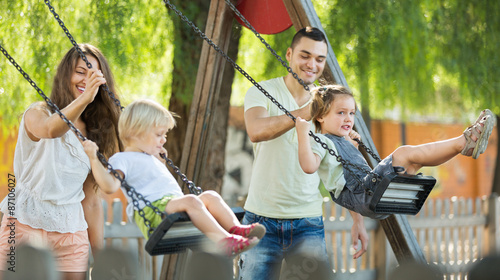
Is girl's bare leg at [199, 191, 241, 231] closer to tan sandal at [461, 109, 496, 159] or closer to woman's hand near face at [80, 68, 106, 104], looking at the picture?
woman's hand near face at [80, 68, 106, 104]

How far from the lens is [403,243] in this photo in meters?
3.34

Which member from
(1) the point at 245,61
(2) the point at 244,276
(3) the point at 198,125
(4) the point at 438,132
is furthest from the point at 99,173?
(4) the point at 438,132

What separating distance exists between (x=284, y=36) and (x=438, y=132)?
1088 centimetres

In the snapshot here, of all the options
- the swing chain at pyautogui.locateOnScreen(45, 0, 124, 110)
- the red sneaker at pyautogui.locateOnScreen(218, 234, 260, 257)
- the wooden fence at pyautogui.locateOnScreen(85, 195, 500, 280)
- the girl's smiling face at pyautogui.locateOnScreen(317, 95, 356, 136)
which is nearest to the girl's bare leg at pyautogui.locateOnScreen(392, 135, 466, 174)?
the girl's smiling face at pyautogui.locateOnScreen(317, 95, 356, 136)

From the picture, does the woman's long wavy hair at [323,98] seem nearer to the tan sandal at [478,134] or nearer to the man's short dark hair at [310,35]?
the man's short dark hair at [310,35]

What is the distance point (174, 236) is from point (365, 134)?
1.41 m

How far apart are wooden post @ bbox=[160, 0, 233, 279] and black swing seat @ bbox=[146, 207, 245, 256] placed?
1.57 metres

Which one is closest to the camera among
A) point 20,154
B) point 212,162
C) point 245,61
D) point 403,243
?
point 20,154

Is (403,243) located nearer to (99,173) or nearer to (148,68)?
(99,173)

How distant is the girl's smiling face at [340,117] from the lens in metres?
2.90

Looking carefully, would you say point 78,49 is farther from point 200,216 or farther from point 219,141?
point 219,141

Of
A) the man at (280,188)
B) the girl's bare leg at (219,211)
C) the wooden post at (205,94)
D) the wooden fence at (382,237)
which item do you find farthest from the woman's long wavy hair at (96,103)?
the wooden fence at (382,237)

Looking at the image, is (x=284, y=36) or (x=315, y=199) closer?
(x=315, y=199)

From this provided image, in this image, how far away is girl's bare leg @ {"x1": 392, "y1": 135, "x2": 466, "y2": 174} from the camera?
2.61 meters
